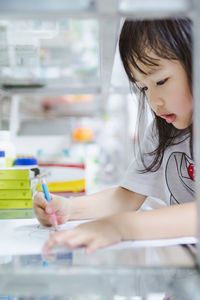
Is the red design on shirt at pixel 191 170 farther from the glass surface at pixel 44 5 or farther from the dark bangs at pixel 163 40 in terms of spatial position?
the glass surface at pixel 44 5

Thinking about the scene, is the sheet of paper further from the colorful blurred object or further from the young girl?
the colorful blurred object

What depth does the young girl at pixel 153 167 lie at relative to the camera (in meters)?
0.54

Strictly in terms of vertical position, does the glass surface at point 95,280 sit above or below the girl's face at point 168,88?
below

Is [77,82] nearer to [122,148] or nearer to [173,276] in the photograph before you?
[122,148]

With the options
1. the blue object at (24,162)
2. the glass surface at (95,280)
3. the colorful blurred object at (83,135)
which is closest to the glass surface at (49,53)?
the blue object at (24,162)

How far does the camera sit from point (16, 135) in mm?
1701

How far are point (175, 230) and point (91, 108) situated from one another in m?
3.82

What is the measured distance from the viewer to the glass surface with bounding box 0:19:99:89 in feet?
3.63

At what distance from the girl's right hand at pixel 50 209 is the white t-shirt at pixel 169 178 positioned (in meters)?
0.23

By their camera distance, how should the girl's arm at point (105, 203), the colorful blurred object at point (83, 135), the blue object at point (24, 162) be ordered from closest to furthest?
the girl's arm at point (105, 203) < the blue object at point (24, 162) < the colorful blurred object at point (83, 135)

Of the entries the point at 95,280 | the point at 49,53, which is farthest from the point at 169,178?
the point at 49,53

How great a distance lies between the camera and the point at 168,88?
73 cm

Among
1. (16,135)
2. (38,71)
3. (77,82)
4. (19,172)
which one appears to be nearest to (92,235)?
(19,172)

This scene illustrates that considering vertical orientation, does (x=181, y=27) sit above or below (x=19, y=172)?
above
